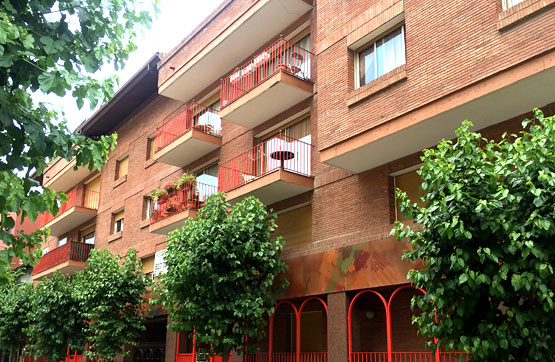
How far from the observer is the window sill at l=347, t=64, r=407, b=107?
11.5m

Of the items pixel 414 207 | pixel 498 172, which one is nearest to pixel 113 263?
pixel 414 207

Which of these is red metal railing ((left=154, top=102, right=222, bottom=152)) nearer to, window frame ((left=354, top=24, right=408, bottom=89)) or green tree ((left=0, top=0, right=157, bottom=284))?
window frame ((left=354, top=24, right=408, bottom=89))

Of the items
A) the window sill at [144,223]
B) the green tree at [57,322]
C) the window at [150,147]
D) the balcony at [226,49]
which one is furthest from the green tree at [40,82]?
the window at [150,147]

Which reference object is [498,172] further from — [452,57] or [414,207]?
[452,57]

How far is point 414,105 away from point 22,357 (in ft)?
84.4

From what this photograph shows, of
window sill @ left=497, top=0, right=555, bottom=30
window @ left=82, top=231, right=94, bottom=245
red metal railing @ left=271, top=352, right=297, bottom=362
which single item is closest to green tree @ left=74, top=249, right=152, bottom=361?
red metal railing @ left=271, top=352, right=297, bottom=362

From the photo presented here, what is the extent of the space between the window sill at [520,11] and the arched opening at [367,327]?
5621 millimetres

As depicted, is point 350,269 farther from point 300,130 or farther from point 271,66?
point 271,66

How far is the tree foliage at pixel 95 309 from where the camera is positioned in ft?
56.7

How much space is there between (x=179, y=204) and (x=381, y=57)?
8.22m

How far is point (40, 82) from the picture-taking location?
6.20 m

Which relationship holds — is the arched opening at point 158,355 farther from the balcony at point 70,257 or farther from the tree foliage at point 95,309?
the balcony at point 70,257

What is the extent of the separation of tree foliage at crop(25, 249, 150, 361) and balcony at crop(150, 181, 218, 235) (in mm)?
1444

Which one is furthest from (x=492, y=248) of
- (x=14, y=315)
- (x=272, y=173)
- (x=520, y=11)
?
(x=14, y=315)
